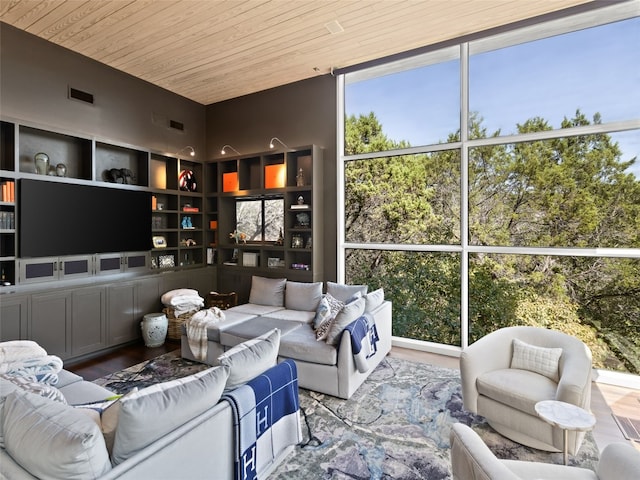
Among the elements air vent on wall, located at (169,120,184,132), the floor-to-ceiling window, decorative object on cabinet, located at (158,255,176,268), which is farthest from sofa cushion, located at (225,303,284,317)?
air vent on wall, located at (169,120,184,132)

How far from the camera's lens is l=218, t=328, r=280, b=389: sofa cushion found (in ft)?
6.06

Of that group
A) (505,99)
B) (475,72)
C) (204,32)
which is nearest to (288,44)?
(204,32)

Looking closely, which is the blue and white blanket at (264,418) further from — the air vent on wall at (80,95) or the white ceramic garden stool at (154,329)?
the air vent on wall at (80,95)

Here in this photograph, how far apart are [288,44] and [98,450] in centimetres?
415

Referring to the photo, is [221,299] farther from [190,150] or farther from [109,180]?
[190,150]

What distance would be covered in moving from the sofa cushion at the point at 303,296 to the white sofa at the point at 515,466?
2947 millimetres

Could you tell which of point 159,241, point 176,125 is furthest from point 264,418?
point 176,125

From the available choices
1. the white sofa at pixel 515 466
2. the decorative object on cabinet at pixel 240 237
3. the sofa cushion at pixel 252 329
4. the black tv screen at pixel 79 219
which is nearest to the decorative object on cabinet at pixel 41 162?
the black tv screen at pixel 79 219

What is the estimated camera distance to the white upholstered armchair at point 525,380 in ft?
7.32

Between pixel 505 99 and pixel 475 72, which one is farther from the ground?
pixel 475 72

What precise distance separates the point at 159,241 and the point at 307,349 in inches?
124

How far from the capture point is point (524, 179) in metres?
3.76

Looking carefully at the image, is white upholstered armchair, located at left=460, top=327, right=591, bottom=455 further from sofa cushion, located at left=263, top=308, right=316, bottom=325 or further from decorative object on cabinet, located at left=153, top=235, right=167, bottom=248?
decorative object on cabinet, located at left=153, top=235, right=167, bottom=248

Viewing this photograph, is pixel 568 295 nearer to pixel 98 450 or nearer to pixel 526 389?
pixel 526 389
